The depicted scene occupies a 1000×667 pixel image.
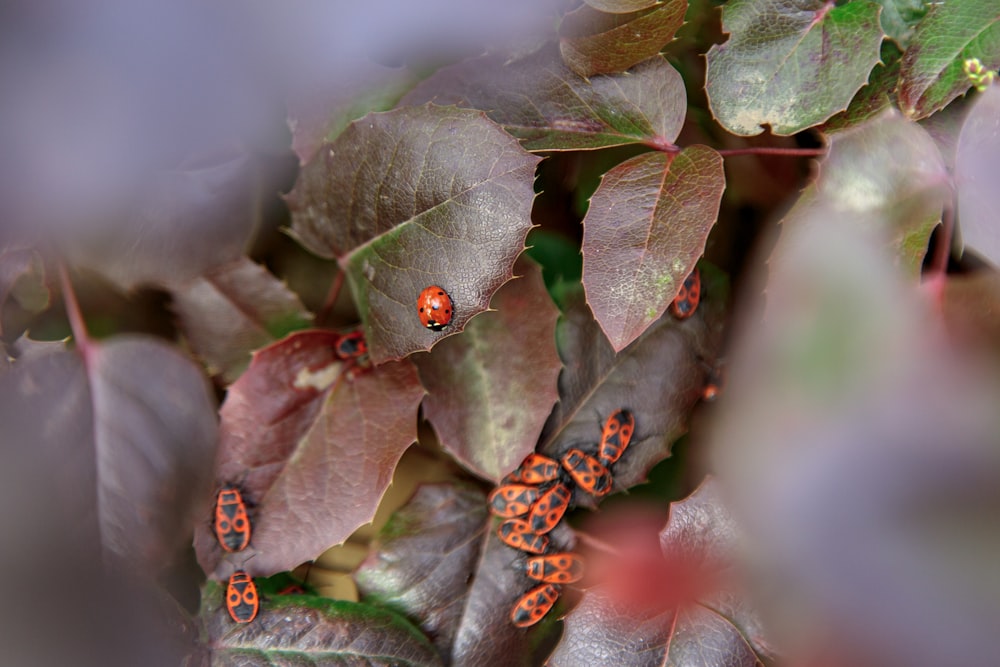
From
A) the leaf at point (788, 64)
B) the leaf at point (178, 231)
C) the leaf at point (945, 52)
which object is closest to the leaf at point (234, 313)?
the leaf at point (178, 231)

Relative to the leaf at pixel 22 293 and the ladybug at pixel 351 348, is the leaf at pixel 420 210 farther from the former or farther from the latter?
the leaf at pixel 22 293

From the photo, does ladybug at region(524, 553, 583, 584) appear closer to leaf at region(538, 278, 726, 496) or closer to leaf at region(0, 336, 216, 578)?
leaf at region(538, 278, 726, 496)

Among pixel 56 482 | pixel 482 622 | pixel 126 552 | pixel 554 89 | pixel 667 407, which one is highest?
pixel 554 89

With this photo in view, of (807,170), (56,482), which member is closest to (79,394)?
(56,482)

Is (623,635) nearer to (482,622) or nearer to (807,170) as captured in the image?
(482,622)

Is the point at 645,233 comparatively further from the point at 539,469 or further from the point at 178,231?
the point at 178,231

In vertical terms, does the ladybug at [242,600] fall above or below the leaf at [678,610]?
above
